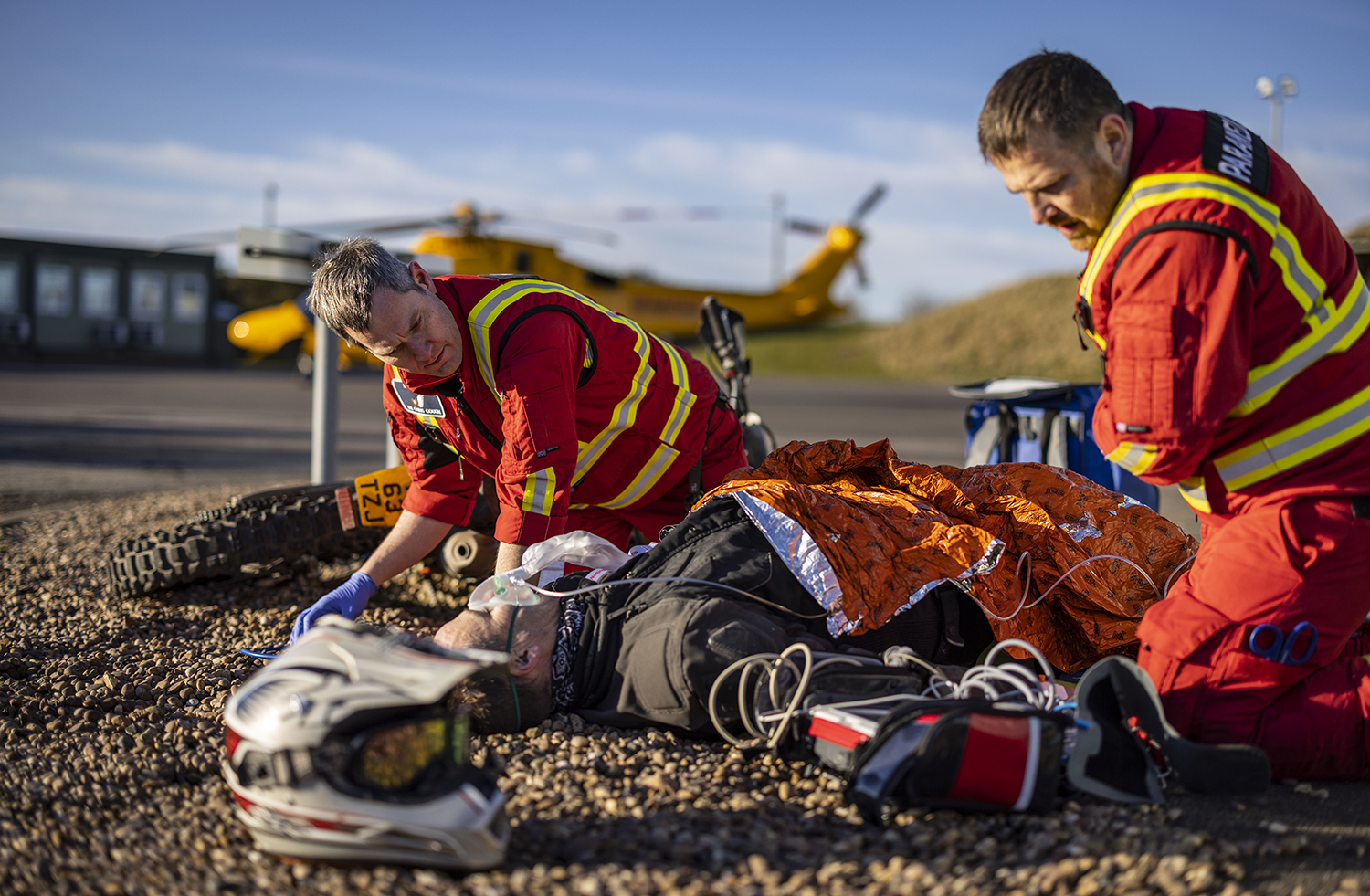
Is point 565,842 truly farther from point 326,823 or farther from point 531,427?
point 531,427

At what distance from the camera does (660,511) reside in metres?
3.76

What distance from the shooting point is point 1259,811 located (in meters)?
2.16

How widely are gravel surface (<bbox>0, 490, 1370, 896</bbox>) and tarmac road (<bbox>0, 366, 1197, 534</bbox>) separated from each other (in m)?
3.77

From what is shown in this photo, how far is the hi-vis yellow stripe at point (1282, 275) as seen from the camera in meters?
2.09

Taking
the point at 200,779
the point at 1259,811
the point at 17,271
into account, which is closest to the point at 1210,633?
the point at 1259,811

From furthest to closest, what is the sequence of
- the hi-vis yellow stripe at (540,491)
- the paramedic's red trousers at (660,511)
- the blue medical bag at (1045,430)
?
the blue medical bag at (1045,430)
the paramedic's red trousers at (660,511)
the hi-vis yellow stripe at (540,491)

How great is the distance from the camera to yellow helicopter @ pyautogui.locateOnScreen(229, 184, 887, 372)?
16.3 metres

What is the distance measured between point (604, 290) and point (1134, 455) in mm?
18925

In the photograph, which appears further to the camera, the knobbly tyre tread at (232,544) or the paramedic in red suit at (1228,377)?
the knobbly tyre tread at (232,544)

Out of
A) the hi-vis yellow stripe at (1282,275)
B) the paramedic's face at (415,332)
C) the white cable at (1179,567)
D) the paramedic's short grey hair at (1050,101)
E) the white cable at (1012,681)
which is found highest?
the paramedic's short grey hair at (1050,101)

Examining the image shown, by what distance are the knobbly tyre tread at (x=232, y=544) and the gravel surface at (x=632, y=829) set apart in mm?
944

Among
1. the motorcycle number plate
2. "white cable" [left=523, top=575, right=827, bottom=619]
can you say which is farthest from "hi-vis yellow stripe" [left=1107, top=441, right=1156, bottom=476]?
the motorcycle number plate

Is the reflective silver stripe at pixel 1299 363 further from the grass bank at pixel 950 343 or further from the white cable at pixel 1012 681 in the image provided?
the grass bank at pixel 950 343


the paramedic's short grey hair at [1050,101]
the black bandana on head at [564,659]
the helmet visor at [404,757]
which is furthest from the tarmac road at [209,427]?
the helmet visor at [404,757]
